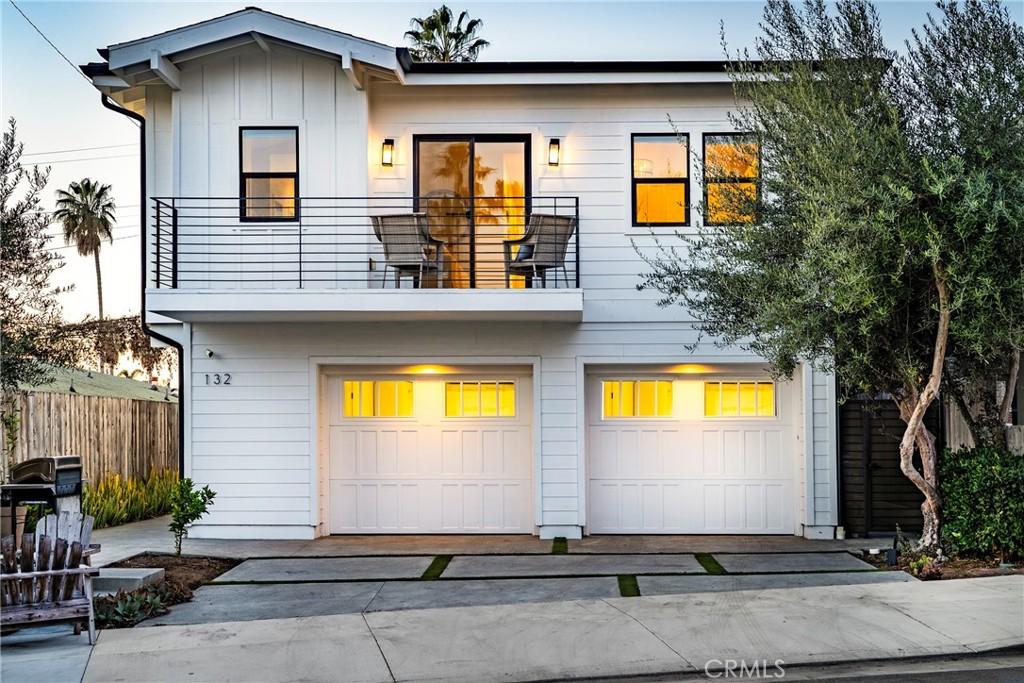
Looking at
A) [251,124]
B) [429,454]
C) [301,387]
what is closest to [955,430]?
[429,454]

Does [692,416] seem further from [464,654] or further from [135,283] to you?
[135,283]

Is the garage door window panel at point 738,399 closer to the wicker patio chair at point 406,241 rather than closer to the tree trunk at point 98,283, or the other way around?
the wicker patio chair at point 406,241

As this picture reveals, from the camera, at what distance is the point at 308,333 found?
41.3 feet

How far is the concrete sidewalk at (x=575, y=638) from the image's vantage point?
21.9 ft

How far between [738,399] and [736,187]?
331 cm

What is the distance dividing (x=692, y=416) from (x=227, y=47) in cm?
719

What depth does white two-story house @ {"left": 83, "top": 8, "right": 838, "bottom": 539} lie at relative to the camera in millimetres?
12328

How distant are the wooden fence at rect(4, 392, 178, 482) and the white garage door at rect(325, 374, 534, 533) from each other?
3675 mm

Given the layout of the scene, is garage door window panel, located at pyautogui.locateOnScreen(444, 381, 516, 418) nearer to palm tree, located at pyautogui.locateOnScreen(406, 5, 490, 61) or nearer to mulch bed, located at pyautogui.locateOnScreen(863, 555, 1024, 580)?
mulch bed, located at pyautogui.locateOnScreen(863, 555, 1024, 580)

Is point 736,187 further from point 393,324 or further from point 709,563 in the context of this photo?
point 393,324

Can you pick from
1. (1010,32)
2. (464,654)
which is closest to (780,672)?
(464,654)

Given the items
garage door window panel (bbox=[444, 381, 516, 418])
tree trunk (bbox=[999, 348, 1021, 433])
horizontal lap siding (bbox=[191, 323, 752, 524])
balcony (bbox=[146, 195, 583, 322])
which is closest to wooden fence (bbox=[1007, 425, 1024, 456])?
tree trunk (bbox=[999, 348, 1021, 433])

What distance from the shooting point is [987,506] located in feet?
32.2

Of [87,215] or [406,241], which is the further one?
[87,215]
